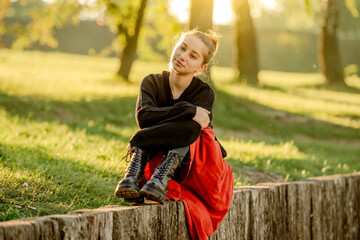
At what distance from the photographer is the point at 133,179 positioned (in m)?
3.42

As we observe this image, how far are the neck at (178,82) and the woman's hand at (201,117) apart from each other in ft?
1.34

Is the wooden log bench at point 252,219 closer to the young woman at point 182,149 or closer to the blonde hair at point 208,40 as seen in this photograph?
the young woman at point 182,149

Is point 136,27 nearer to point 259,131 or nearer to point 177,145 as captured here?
point 259,131

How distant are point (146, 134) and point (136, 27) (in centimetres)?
1357

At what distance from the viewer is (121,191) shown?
3.32m

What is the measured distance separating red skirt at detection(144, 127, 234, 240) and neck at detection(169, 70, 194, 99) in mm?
423

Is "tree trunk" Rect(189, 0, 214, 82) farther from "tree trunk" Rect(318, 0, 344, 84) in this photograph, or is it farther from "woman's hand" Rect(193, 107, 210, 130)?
"tree trunk" Rect(318, 0, 344, 84)

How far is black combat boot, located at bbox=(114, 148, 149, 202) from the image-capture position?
10.9 ft

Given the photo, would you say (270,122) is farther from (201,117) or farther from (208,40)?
(201,117)

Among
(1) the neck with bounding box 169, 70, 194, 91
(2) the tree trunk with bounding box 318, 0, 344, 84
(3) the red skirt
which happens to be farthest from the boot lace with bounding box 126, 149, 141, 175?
(2) the tree trunk with bounding box 318, 0, 344, 84

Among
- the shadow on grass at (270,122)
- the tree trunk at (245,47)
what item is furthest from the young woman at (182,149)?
the tree trunk at (245,47)

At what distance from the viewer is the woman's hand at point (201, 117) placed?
3502 millimetres

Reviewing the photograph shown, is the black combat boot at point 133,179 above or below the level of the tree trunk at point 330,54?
above

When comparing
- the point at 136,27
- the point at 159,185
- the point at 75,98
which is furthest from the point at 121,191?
the point at 136,27
